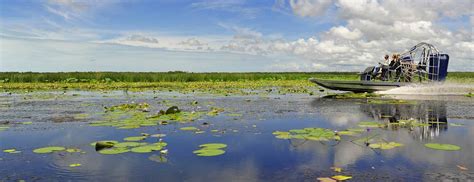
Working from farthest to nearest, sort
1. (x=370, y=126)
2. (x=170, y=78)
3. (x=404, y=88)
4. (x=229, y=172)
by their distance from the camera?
(x=170, y=78) < (x=404, y=88) < (x=370, y=126) < (x=229, y=172)

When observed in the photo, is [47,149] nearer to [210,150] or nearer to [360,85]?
[210,150]

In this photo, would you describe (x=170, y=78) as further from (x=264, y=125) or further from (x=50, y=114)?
(x=264, y=125)

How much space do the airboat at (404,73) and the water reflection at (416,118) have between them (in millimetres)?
4860

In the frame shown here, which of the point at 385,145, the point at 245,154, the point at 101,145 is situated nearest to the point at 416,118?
the point at 385,145

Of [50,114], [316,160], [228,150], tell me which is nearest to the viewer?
[316,160]

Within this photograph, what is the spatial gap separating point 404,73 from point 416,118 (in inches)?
355

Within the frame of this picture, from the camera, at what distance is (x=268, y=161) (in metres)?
5.62

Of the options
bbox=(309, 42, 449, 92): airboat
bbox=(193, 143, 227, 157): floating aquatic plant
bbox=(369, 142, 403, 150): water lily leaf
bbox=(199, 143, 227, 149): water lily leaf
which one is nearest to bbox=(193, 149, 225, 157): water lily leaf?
bbox=(193, 143, 227, 157): floating aquatic plant

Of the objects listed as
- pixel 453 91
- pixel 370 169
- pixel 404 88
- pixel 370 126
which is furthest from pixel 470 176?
pixel 453 91

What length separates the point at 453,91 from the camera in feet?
71.2

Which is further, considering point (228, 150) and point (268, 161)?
point (228, 150)

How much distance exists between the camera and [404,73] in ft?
60.8

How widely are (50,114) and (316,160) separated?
9.00 metres

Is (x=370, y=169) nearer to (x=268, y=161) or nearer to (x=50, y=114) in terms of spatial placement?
(x=268, y=161)
